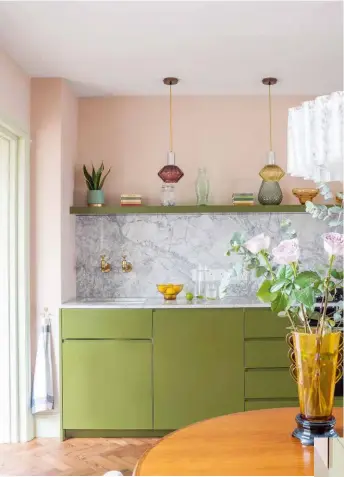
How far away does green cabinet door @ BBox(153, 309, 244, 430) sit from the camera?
376 centimetres

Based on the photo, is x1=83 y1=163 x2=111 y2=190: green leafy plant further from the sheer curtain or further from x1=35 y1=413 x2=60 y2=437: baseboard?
x1=35 y1=413 x2=60 y2=437: baseboard

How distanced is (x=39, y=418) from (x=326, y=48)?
310 cm

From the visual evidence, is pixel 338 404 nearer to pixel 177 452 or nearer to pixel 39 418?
pixel 39 418

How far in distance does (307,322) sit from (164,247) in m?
3.00

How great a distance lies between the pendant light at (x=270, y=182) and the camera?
4.07 meters

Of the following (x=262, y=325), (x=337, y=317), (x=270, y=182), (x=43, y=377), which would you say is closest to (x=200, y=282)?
(x=262, y=325)

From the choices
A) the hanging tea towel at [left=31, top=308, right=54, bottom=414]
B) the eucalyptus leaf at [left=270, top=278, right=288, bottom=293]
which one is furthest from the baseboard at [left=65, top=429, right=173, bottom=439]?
the eucalyptus leaf at [left=270, top=278, right=288, bottom=293]

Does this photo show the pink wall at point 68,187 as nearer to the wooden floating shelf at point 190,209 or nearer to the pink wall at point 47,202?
the pink wall at point 47,202

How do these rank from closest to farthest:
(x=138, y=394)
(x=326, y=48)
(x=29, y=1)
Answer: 1. (x=29, y=1)
2. (x=326, y=48)
3. (x=138, y=394)

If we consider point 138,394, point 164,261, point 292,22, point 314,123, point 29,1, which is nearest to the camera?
point 314,123

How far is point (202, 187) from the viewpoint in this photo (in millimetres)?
4254

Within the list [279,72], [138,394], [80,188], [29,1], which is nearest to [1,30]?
[29,1]

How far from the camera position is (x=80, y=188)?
4371 mm

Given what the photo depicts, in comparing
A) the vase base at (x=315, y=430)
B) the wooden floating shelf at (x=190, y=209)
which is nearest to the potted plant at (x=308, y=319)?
the vase base at (x=315, y=430)
